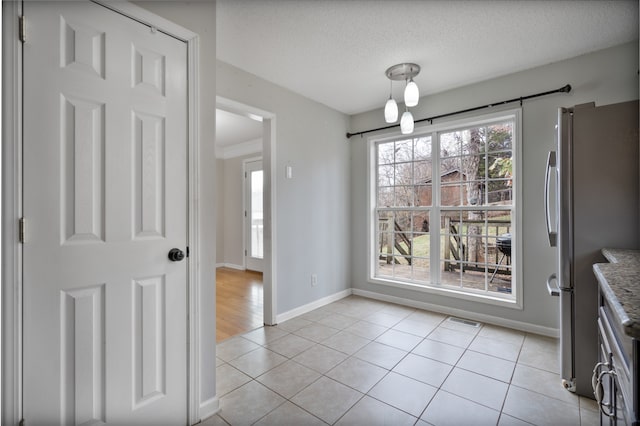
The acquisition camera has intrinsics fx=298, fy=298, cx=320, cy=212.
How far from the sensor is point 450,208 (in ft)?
10.6

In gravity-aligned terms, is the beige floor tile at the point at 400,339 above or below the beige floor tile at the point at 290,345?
above

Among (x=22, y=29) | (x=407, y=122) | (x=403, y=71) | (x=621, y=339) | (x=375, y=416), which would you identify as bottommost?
(x=375, y=416)

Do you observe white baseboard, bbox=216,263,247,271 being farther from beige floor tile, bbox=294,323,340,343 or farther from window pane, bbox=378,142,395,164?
window pane, bbox=378,142,395,164

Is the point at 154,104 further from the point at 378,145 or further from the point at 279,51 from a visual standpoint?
the point at 378,145

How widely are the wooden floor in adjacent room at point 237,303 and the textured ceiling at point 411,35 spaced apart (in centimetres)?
245

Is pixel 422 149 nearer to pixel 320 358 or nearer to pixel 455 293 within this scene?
pixel 455 293

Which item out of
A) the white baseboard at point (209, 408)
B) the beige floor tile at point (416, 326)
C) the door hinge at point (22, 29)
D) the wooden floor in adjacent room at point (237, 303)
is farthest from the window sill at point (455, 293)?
the door hinge at point (22, 29)

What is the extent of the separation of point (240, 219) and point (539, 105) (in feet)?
16.3

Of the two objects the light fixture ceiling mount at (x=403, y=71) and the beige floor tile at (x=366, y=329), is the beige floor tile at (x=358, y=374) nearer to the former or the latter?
the beige floor tile at (x=366, y=329)

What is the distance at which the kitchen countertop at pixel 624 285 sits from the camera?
2.37 ft

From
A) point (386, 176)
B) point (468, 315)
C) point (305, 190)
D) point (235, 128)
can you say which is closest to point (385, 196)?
point (386, 176)

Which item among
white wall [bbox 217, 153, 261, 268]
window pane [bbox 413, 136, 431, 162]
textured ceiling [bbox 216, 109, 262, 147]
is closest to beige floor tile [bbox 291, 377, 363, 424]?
window pane [bbox 413, 136, 431, 162]

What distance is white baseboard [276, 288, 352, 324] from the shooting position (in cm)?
307

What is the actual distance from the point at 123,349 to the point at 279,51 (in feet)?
7.37
